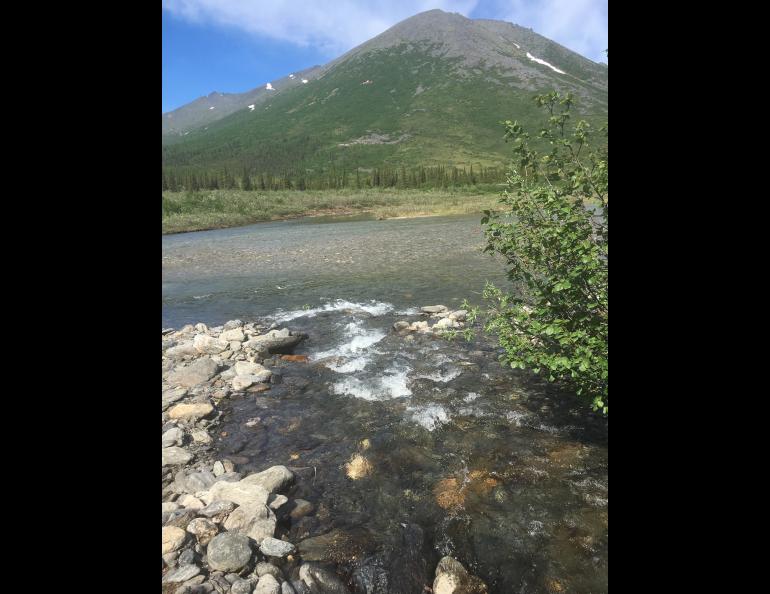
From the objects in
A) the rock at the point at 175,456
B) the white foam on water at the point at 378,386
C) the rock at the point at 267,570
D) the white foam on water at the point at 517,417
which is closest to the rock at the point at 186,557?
the rock at the point at 267,570

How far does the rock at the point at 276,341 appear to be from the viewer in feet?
43.4

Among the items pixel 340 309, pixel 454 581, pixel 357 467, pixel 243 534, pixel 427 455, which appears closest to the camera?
pixel 454 581

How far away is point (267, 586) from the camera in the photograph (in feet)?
16.1

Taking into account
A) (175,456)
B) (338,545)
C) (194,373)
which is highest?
(194,373)

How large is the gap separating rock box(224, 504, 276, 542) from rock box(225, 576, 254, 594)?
67 cm

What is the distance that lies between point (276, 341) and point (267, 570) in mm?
8575

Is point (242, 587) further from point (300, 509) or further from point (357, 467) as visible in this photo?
point (357, 467)

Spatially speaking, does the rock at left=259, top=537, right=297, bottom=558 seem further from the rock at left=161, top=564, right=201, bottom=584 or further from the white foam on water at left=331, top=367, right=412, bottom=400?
the white foam on water at left=331, top=367, right=412, bottom=400

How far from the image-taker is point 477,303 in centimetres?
1703

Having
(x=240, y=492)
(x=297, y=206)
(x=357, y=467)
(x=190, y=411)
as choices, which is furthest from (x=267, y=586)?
(x=297, y=206)

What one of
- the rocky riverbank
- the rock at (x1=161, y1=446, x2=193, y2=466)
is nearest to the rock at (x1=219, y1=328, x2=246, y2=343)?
the rocky riverbank
